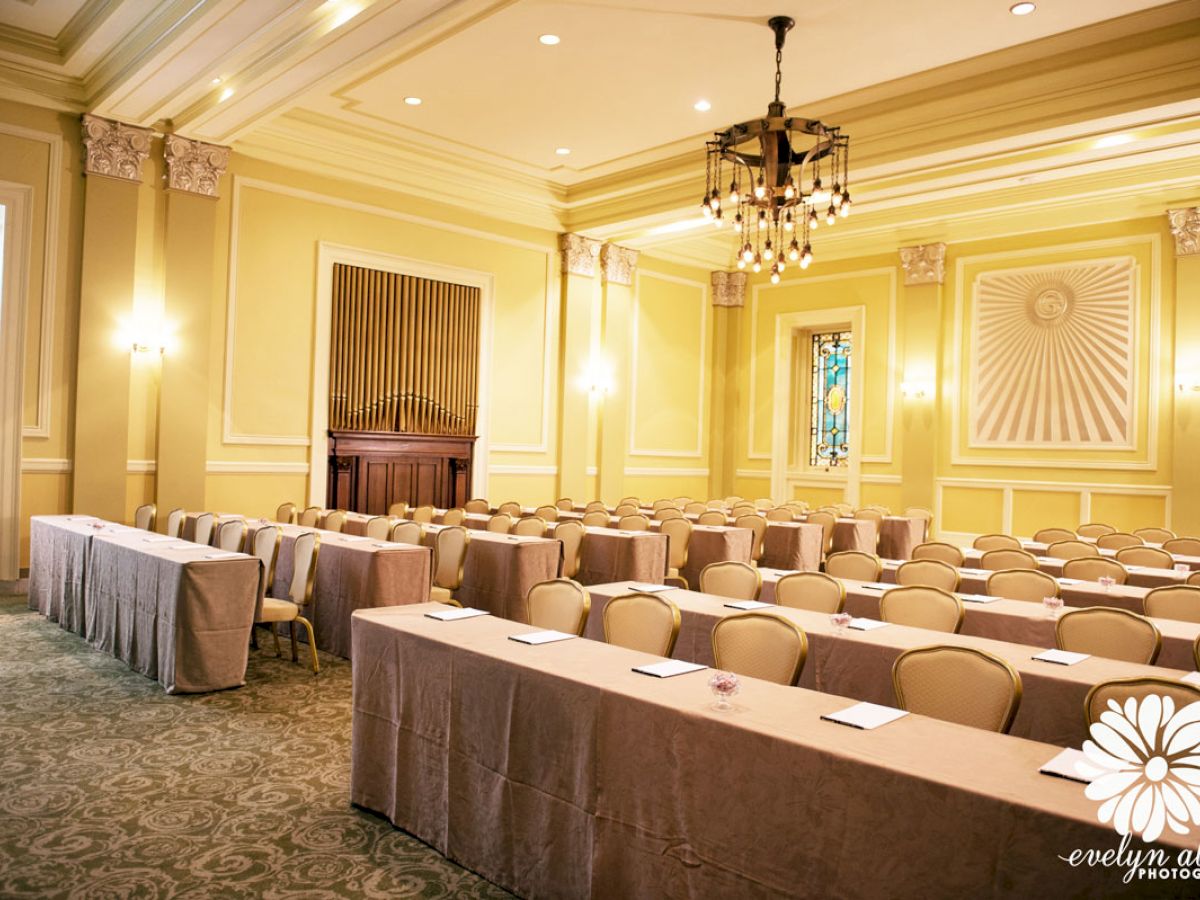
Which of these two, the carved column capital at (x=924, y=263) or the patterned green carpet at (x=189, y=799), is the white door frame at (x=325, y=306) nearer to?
the patterned green carpet at (x=189, y=799)

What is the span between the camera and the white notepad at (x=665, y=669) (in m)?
3.09

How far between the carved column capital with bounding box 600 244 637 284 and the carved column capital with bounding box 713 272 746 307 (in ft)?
6.98

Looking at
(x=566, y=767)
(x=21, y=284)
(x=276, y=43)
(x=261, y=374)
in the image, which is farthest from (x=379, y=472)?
(x=566, y=767)

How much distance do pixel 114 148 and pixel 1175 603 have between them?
969 centimetres

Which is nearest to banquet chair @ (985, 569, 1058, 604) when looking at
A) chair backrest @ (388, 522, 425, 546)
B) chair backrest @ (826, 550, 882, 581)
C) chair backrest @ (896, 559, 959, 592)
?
chair backrest @ (896, 559, 959, 592)

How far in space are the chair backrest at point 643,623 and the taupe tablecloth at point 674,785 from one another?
17.2 inches

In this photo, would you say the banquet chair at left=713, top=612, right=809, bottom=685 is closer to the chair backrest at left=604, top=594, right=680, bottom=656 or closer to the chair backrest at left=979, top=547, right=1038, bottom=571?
the chair backrest at left=604, top=594, right=680, bottom=656

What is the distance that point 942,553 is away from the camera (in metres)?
7.09

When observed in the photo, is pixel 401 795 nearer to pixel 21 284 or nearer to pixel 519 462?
pixel 21 284

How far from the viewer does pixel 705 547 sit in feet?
→ 27.1

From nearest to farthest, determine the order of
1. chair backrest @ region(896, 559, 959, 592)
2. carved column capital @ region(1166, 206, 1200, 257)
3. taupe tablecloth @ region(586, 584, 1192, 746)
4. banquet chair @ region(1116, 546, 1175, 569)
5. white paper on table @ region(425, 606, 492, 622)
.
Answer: taupe tablecloth @ region(586, 584, 1192, 746) < white paper on table @ region(425, 606, 492, 622) < chair backrest @ region(896, 559, 959, 592) < banquet chair @ region(1116, 546, 1175, 569) < carved column capital @ region(1166, 206, 1200, 257)

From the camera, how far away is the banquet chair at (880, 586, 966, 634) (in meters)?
4.63

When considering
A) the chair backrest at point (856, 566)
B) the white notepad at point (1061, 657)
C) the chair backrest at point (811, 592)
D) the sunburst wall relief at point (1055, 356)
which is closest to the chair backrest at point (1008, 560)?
the chair backrest at point (856, 566)

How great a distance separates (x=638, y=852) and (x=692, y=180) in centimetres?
978
